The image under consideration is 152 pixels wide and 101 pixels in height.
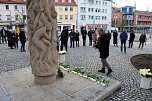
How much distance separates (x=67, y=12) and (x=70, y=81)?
1857 inches

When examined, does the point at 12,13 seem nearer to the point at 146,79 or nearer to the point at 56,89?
the point at 56,89

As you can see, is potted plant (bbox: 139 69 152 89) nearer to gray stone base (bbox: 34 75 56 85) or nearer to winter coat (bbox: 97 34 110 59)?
winter coat (bbox: 97 34 110 59)

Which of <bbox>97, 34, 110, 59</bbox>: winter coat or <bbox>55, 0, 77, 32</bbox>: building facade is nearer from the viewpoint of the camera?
<bbox>97, 34, 110, 59</bbox>: winter coat

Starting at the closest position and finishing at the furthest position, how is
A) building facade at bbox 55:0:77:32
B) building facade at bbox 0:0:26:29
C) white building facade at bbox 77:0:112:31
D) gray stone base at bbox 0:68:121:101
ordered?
gray stone base at bbox 0:68:121:101, building facade at bbox 0:0:26:29, building facade at bbox 55:0:77:32, white building facade at bbox 77:0:112:31

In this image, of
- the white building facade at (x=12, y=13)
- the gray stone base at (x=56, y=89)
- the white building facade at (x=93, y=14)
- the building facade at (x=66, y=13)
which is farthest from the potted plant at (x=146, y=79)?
the white building facade at (x=93, y=14)

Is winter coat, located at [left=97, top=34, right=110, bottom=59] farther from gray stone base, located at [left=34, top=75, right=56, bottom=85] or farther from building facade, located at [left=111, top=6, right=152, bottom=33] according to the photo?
building facade, located at [left=111, top=6, right=152, bottom=33]

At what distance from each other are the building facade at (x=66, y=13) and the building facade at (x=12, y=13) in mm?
10343

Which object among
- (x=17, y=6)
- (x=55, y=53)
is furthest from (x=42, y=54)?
(x=17, y=6)

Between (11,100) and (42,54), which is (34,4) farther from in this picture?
(11,100)

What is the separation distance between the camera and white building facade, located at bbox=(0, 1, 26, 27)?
43438 mm

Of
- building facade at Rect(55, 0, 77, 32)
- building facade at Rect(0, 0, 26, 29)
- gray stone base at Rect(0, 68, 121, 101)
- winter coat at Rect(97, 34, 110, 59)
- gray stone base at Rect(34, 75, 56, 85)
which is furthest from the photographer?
building facade at Rect(55, 0, 77, 32)

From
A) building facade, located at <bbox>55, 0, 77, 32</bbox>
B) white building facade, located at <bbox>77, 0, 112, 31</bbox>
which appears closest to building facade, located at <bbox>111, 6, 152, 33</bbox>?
white building facade, located at <bbox>77, 0, 112, 31</bbox>

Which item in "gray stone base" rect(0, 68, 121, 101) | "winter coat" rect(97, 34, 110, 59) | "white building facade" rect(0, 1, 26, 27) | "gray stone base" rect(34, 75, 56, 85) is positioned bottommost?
"gray stone base" rect(0, 68, 121, 101)

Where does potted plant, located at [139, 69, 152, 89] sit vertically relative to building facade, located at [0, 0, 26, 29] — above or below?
below
